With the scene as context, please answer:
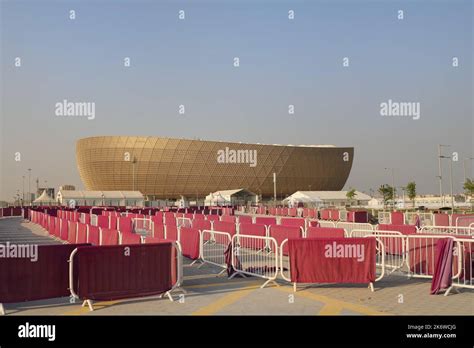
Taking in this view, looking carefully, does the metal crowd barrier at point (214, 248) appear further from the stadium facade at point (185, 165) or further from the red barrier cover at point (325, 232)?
Answer: the stadium facade at point (185, 165)

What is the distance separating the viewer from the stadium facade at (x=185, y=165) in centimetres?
13200

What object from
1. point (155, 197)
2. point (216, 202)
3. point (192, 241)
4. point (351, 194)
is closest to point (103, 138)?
point (155, 197)

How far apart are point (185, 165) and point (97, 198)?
43.9m

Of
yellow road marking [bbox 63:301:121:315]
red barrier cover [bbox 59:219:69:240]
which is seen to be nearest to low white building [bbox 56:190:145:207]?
red barrier cover [bbox 59:219:69:240]

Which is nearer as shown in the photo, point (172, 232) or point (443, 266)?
point (443, 266)

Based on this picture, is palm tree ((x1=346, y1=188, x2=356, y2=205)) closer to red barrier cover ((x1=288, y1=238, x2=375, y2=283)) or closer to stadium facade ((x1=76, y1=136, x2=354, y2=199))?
stadium facade ((x1=76, y1=136, x2=354, y2=199))

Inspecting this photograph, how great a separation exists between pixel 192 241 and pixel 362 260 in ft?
18.9

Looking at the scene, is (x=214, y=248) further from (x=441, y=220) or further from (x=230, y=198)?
(x=230, y=198)

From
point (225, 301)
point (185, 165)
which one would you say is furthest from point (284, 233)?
point (185, 165)

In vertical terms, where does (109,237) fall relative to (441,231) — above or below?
above

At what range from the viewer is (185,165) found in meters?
134
